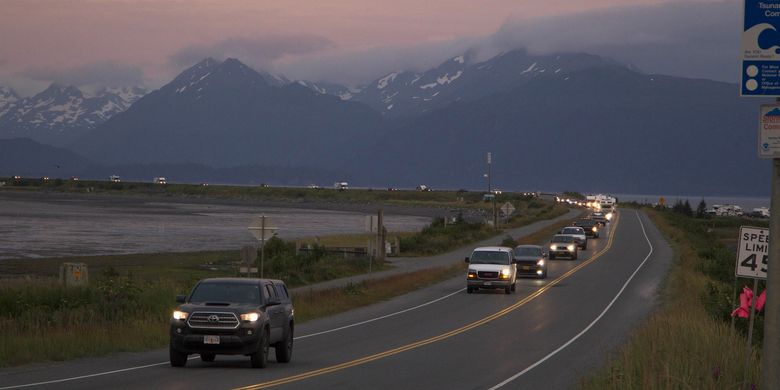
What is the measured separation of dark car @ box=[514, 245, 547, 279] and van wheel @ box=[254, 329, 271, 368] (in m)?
31.2

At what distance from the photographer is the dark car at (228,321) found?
1975cm

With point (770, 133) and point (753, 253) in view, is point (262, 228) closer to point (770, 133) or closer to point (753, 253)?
point (753, 253)

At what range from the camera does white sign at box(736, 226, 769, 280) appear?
54.0 ft

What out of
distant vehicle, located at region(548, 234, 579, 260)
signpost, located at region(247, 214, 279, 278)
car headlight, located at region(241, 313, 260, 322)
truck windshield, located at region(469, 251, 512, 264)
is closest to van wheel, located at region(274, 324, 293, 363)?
car headlight, located at region(241, 313, 260, 322)

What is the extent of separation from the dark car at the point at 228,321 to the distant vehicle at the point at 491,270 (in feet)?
72.6

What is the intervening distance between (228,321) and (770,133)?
1205 cm

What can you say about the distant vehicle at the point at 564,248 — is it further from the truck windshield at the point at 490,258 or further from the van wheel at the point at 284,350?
the van wheel at the point at 284,350

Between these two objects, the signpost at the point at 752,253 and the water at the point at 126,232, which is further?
the water at the point at 126,232

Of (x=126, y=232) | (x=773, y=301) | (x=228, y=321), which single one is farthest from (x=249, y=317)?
(x=126, y=232)

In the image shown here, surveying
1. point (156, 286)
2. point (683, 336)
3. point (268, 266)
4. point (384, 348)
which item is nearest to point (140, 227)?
point (268, 266)

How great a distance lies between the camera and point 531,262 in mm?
50594

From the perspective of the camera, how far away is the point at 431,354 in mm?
23891

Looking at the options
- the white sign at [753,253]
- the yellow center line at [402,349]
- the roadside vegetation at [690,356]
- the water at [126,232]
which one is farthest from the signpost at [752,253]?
the water at [126,232]

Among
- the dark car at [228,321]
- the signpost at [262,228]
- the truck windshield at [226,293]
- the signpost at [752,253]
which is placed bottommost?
the dark car at [228,321]
